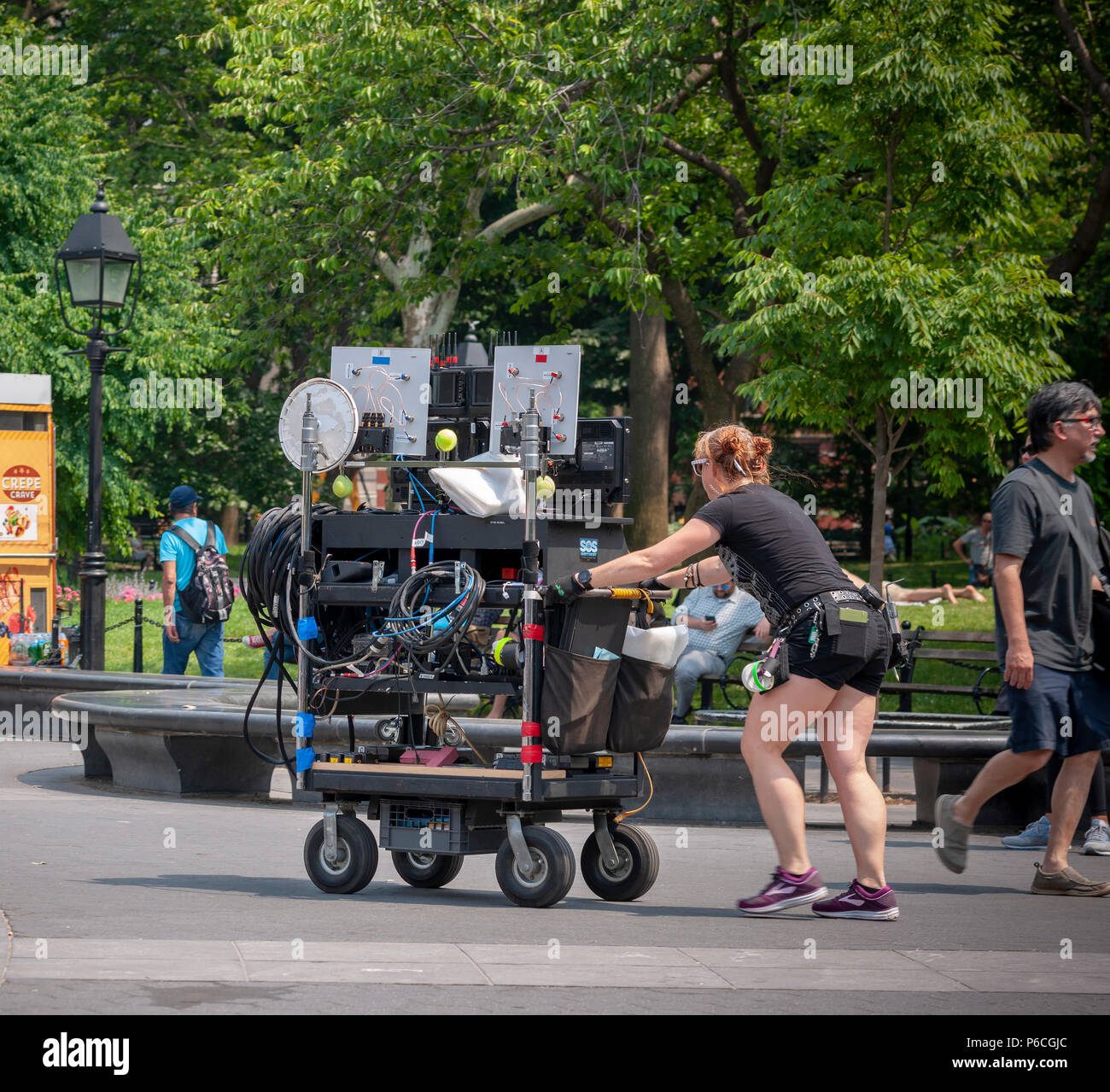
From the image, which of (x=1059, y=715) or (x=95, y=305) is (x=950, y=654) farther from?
(x=95, y=305)

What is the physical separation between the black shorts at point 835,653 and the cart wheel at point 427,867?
75.3 inches

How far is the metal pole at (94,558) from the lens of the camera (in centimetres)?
1484

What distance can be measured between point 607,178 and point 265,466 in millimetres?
26709

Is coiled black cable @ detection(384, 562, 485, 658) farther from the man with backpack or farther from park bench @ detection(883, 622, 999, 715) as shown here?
the man with backpack

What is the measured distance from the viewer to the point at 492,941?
6168 mm

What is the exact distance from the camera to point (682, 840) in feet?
31.4

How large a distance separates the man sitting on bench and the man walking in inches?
240

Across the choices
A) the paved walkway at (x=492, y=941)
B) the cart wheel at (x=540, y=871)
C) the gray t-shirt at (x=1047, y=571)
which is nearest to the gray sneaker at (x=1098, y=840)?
the paved walkway at (x=492, y=941)

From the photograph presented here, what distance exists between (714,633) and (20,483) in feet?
24.8

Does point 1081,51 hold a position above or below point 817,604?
above

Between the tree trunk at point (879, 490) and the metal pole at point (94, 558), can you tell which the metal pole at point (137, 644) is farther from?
the tree trunk at point (879, 490)

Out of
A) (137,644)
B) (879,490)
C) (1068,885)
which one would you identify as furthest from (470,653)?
(137,644)
